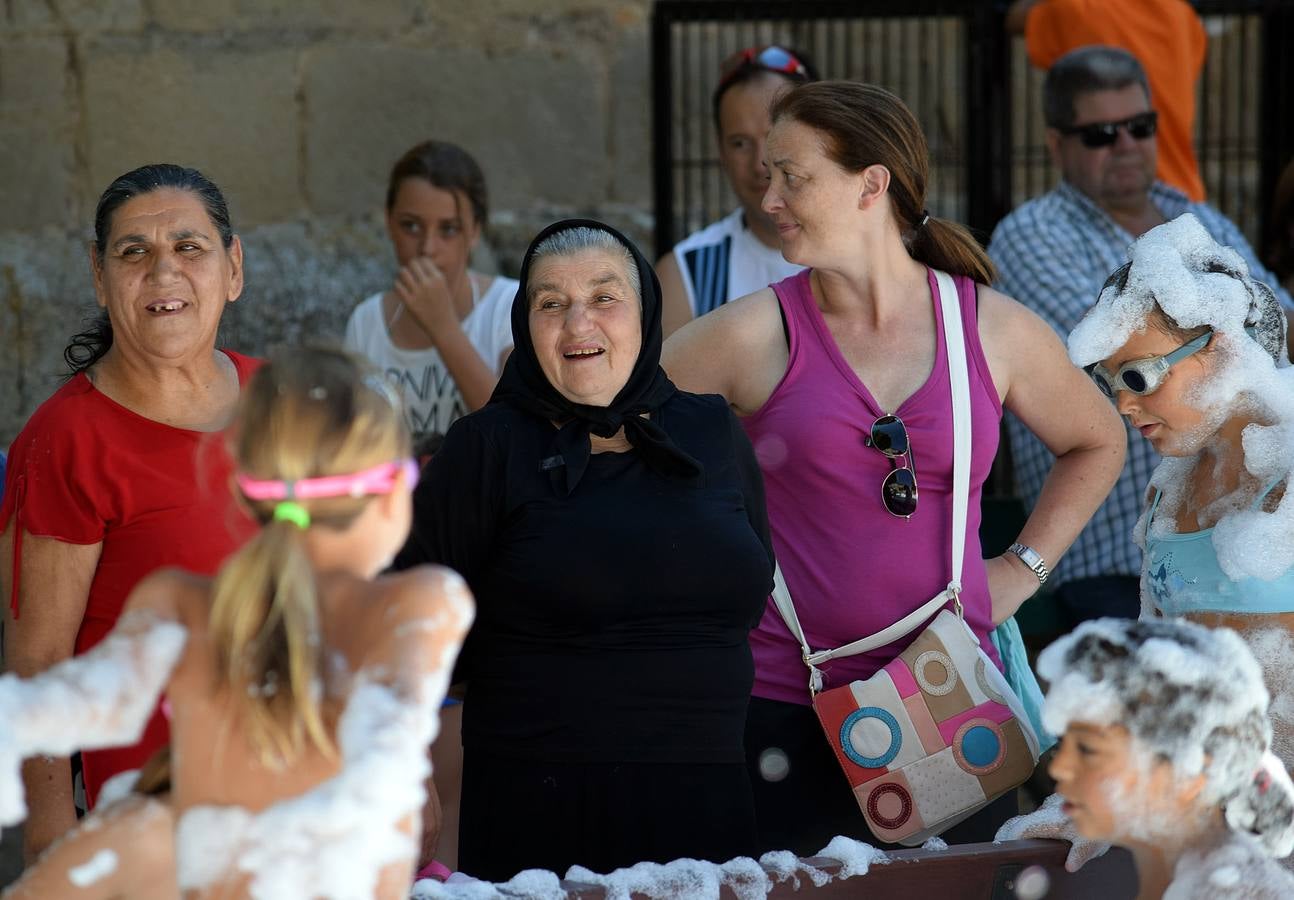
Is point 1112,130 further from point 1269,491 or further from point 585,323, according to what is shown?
point 585,323

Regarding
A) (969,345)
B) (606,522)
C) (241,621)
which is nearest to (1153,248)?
(969,345)

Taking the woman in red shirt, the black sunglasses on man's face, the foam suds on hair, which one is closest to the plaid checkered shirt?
the black sunglasses on man's face

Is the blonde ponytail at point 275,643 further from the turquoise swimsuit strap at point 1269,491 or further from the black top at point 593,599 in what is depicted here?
the turquoise swimsuit strap at point 1269,491

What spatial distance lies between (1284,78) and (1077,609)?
6.68 feet

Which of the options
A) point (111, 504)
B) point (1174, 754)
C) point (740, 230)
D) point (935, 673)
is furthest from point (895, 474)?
point (111, 504)

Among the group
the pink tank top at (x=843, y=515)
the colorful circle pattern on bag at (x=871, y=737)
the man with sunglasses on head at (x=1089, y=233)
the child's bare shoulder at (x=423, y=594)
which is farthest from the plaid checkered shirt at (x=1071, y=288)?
the child's bare shoulder at (x=423, y=594)

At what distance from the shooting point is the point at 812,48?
16.5ft

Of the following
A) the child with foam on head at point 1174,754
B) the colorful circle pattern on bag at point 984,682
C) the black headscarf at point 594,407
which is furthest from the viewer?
the colorful circle pattern on bag at point 984,682

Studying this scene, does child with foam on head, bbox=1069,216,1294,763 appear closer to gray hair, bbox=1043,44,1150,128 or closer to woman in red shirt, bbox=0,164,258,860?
woman in red shirt, bbox=0,164,258,860

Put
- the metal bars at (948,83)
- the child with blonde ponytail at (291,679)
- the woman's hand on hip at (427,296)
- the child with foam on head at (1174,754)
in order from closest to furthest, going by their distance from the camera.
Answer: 1. the child with blonde ponytail at (291,679)
2. the child with foam on head at (1174,754)
3. the woman's hand on hip at (427,296)
4. the metal bars at (948,83)

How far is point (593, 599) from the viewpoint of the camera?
2582 millimetres

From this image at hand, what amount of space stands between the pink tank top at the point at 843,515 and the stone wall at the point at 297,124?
195 centimetres

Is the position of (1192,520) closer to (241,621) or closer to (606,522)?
(606,522)

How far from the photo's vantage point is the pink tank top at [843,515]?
117 inches
